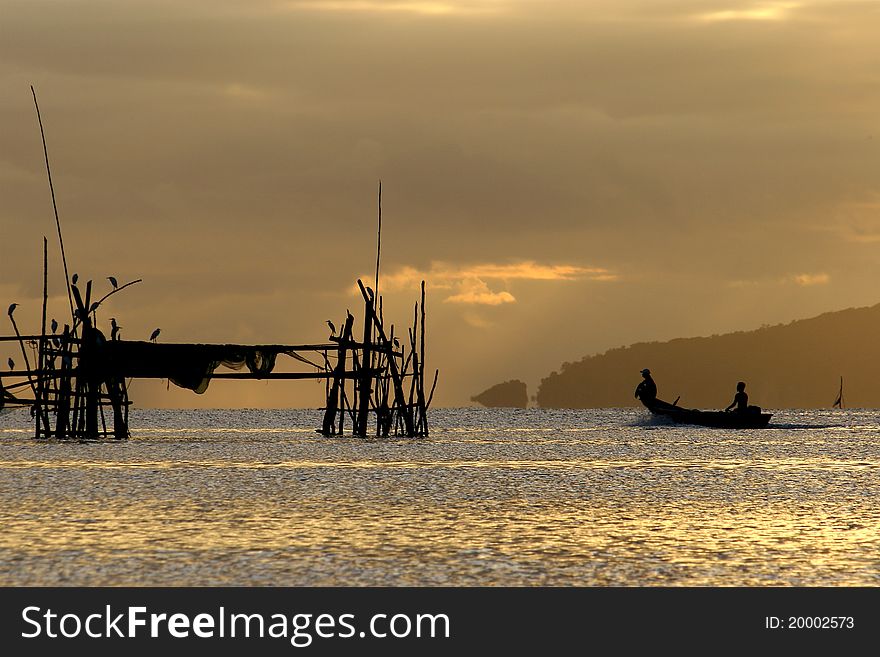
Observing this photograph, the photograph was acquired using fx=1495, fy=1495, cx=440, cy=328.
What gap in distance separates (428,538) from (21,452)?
1850 centimetres

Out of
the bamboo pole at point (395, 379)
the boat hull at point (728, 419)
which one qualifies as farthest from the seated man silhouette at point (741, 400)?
the bamboo pole at point (395, 379)

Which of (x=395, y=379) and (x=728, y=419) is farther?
(x=728, y=419)

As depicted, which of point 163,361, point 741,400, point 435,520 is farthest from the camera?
point 741,400

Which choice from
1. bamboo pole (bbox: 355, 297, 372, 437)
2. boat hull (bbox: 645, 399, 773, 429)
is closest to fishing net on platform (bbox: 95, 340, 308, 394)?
bamboo pole (bbox: 355, 297, 372, 437)

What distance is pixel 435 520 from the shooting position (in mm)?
14836

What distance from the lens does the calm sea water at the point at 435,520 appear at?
1099cm

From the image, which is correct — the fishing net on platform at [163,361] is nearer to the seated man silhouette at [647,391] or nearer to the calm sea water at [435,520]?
the calm sea water at [435,520]

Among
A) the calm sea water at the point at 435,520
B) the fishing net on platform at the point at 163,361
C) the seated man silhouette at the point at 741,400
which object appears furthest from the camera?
the seated man silhouette at the point at 741,400

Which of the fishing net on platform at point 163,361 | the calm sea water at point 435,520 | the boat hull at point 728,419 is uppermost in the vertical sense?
the fishing net on platform at point 163,361

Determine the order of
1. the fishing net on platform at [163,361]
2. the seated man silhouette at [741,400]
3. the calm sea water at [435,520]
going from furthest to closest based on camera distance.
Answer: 1. the seated man silhouette at [741,400]
2. the fishing net on platform at [163,361]
3. the calm sea water at [435,520]

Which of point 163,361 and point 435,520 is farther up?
point 163,361

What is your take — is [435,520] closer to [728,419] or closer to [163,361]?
[163,361]

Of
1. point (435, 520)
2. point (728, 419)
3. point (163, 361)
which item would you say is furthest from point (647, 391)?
point (435, 520)
